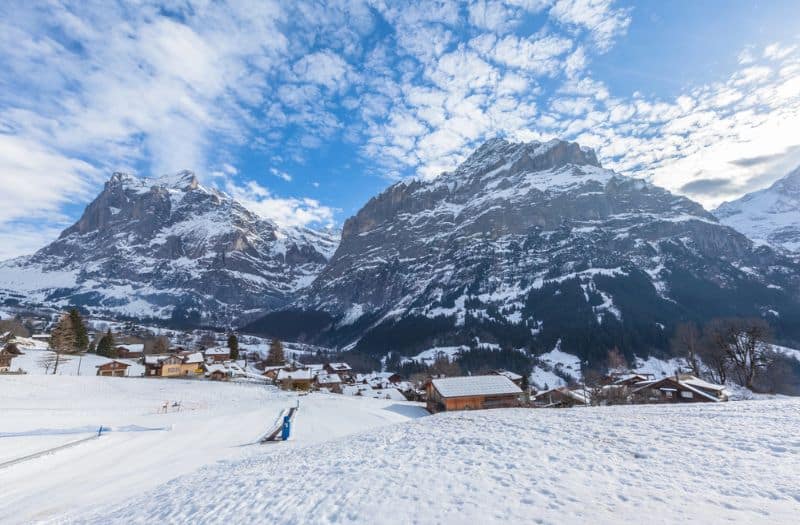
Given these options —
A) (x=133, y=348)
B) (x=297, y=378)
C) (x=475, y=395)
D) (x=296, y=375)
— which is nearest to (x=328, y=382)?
(x=297, y=378)

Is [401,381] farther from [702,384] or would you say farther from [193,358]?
[702,384]

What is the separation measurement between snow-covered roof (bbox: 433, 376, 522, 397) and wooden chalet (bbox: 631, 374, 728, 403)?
17.8 meters

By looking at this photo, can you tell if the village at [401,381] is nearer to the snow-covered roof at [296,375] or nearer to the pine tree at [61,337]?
the snow-covered roof at [296,375]

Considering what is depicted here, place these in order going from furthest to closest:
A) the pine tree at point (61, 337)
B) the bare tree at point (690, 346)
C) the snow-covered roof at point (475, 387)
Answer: the pine tree at point (61, 337), the bare tree at point (690, 346), the snow-covered roof at point (475, 387)

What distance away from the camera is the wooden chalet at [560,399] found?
65.1m

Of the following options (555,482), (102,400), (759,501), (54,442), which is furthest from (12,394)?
(759,501)

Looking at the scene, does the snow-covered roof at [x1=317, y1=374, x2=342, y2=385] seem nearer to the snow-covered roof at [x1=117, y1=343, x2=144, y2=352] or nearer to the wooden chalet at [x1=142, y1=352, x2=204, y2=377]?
the wooden chalet at [x1=142, y1=352, x2=204, y2=377]

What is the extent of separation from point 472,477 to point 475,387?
48168 mm

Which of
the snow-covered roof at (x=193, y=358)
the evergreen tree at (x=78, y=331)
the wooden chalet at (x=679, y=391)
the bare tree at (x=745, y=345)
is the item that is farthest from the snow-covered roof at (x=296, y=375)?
the bare tree at (x=745, y=345)

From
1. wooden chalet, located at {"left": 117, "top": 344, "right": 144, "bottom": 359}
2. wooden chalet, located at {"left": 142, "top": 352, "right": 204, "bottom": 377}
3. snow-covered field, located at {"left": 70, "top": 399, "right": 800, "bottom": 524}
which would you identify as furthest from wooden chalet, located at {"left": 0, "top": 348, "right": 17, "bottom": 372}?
snow-covered field, located at {"left": 70, "top": 399, "right": 800, "bottom": 524}

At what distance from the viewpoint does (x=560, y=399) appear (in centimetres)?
7081

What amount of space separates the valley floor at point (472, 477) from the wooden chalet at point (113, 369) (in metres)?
82.8

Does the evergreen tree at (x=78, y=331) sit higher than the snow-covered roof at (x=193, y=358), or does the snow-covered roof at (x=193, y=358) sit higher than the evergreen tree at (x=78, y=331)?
the evergreen tree at (x=78, y=331)

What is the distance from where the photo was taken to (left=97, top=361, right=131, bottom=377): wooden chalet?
9106 centimetres
